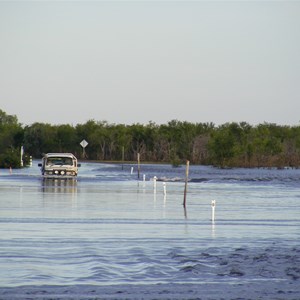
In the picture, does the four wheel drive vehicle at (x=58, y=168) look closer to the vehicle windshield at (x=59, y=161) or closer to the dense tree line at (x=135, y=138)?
the vehicle windshield at (x=59, y=161)

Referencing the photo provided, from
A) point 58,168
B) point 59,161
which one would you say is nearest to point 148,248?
point 58,168

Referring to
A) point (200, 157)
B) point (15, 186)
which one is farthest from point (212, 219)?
point (200, 157)

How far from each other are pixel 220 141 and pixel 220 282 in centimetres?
8457

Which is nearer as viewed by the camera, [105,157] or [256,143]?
[256,143]

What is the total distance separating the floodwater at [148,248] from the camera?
16125 mm

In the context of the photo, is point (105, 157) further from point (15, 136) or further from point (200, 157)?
point (200, 157)

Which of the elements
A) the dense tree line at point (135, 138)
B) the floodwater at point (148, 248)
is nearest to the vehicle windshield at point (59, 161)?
the floodwater at point (148, 248)

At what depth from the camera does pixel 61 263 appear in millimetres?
18938

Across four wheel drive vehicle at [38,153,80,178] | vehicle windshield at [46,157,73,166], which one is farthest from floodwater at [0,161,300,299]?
vehicle windshield at [46,157,73,166]

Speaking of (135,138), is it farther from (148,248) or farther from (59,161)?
(148,248)

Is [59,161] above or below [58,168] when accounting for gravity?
above

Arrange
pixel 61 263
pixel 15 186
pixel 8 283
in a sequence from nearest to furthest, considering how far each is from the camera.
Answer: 1. pixel 8 283
2. pixel 61 263
3. pixel 15 186

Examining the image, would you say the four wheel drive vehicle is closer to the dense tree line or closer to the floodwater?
the floodwater

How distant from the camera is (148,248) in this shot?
22031 millimetres
